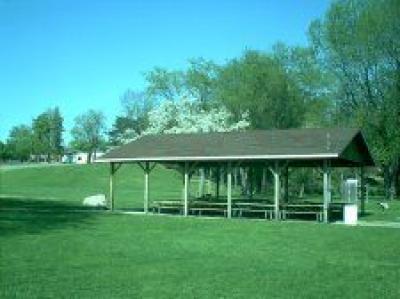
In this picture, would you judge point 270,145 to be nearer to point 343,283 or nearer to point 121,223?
point 121,223

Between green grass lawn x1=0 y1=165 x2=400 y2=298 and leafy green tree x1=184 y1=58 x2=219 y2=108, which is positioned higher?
leafy green tree x1=184 y1=58 x2=219 y2=108

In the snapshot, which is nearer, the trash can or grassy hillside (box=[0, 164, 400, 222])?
the trash can

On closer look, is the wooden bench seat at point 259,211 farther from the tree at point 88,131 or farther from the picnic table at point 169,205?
the tree at point 88,131

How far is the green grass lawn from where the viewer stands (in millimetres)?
10961

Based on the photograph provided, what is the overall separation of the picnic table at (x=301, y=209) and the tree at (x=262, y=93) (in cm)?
2503

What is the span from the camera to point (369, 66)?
50938 millimetres

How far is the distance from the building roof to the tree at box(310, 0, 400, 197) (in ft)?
62.0

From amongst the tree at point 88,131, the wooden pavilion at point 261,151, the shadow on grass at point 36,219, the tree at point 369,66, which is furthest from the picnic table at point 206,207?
the tree at point 88,131

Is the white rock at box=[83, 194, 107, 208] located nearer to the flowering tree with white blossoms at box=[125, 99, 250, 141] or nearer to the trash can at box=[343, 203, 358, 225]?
the trash can at box=[343, 203, 358, 225]

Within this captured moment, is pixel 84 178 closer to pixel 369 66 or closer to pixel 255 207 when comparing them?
pixel 369 66

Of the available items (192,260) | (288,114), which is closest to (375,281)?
(192,260)

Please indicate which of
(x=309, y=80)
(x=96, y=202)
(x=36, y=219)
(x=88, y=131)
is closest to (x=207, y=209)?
(x=36, y=219)

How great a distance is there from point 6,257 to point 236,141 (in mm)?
17600

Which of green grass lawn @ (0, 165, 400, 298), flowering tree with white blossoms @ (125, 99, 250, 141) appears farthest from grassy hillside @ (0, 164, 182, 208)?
green grass lawn @ (0, 165, 400, 298)
